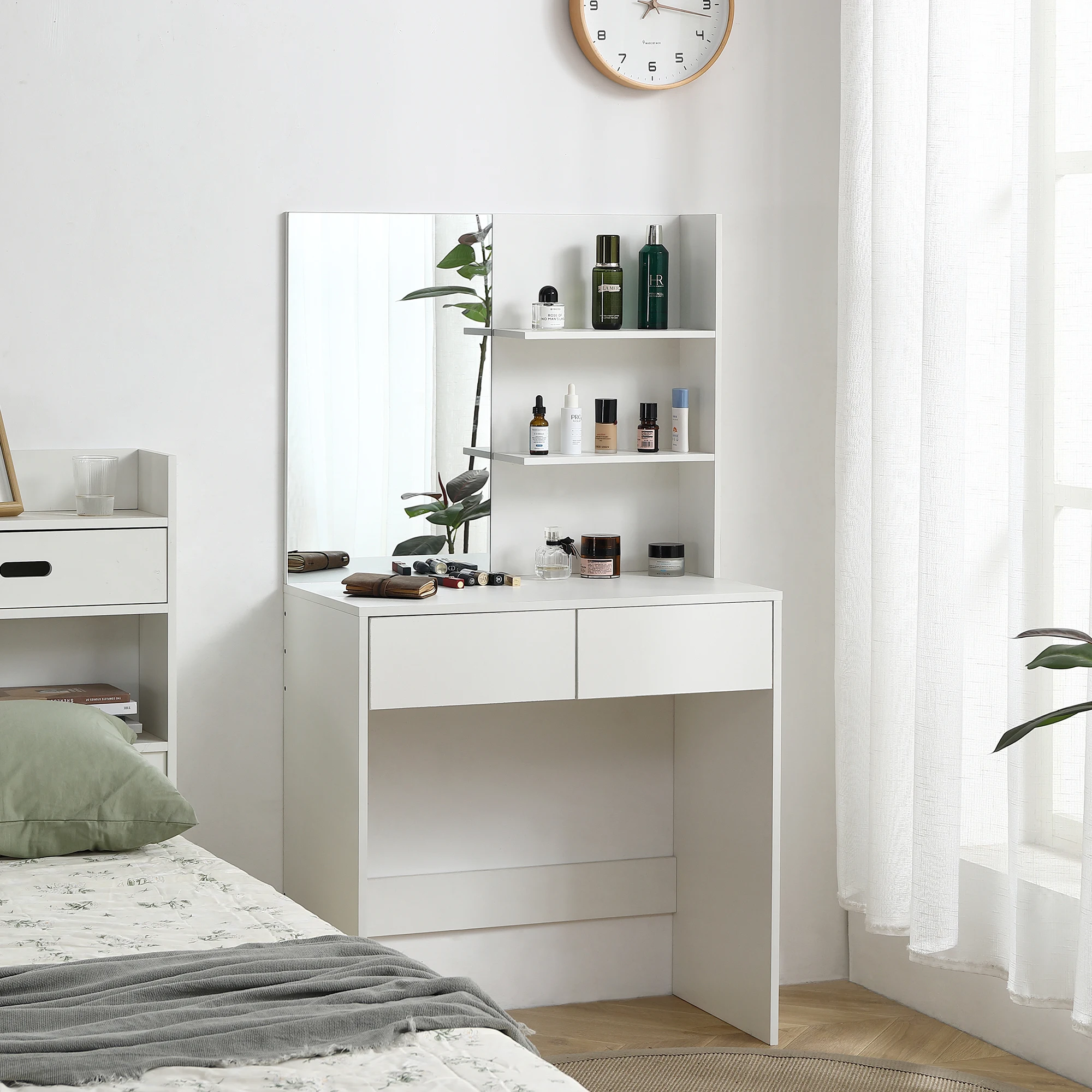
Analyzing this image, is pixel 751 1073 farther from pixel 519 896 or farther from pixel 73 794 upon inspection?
pixel 73 794

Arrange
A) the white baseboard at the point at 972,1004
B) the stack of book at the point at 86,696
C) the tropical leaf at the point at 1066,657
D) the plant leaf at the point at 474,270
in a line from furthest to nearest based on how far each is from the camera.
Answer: the plant leaf at the point at 474,270
the white baseboard at the point at 972,1004
the stack of book at the point at 86,696
the tropical leaf at the point at 1066,657

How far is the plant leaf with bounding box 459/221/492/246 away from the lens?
334cm

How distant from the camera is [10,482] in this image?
2932mm

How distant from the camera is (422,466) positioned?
336 centimetres

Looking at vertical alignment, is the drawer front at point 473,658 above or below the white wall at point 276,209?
below

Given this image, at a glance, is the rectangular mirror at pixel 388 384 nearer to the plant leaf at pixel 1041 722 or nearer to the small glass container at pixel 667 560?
the small glass container at pixel 667 560

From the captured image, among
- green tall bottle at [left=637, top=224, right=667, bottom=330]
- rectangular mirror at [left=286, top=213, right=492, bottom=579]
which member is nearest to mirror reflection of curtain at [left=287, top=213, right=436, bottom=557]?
rectangular mirror at [left=286, top=213, right=492, bottom=579]

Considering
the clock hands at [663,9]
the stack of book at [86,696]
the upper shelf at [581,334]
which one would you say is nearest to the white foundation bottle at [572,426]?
the upper shelf at [581,334]

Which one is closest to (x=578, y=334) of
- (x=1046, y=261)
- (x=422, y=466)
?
(x=422, y=466)

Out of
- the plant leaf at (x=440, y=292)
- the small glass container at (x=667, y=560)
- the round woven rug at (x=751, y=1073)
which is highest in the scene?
the plant leaf at (x=440, y=292)

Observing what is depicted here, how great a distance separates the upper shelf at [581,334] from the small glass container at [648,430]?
16cm

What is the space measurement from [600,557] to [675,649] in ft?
1.23

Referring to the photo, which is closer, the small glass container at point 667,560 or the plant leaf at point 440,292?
the plant leaf at point 440,292

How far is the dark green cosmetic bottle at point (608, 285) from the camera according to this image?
3332mm
